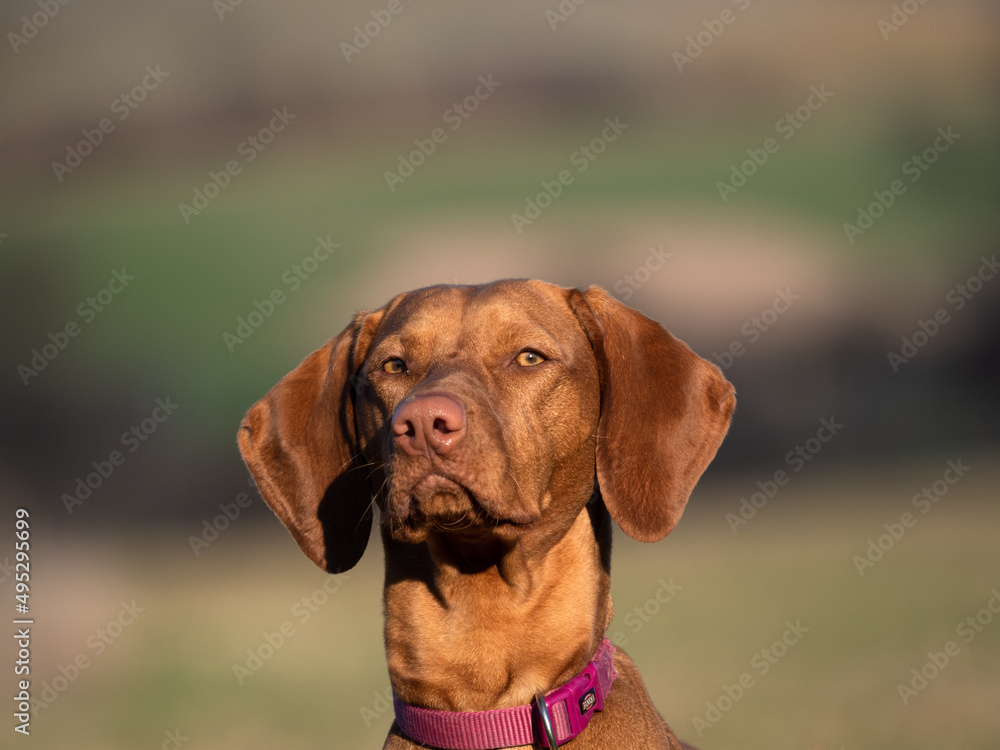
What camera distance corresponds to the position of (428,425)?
3.07 meters

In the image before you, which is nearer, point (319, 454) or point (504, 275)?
point (319, 454)

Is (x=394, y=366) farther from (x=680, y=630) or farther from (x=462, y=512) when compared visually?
(x=680, y=630)

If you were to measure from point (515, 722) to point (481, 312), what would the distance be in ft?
4.39

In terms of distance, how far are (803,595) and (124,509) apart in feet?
25.5

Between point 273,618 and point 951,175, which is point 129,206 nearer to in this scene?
point 273,618

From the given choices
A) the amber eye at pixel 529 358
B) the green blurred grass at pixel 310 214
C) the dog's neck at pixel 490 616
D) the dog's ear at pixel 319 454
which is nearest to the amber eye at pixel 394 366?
the dog's ear at pixel 319 454

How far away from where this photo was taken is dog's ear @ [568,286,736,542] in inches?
139

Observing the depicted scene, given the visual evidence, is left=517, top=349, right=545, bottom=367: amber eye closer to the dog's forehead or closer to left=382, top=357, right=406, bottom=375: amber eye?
the dog's forehead

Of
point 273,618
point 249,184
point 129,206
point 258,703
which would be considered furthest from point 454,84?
point 258,703

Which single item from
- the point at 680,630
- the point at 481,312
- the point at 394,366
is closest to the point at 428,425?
the point at 394,366

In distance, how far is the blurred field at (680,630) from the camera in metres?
7.34

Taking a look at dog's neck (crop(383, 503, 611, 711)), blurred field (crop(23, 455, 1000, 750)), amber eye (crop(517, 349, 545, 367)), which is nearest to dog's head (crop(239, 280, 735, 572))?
amber eye (crop(517, 349, 545, 367))

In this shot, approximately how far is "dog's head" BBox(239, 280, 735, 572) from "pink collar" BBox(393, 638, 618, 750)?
50 centimetres

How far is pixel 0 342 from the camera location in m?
12.1
